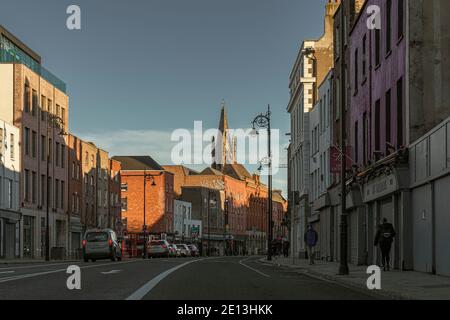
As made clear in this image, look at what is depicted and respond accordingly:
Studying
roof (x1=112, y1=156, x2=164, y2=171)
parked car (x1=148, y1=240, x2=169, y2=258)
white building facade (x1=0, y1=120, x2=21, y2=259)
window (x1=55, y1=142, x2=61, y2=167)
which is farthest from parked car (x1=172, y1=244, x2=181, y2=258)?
roof (x1=112, y1=156, x2=164, y2=171)

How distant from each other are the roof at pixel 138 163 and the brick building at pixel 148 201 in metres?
2.08

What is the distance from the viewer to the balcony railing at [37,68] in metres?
66.2

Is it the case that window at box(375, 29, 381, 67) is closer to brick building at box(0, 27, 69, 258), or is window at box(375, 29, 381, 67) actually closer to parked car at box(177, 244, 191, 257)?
brick building at box(0, 27, 69, 258)

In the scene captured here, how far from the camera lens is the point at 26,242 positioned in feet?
209

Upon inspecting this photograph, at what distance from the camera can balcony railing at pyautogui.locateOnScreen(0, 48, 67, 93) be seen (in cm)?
6625

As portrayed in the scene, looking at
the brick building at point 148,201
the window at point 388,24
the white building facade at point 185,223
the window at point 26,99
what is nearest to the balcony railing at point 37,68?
the window at point 26,99

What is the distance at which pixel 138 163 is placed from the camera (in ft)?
407

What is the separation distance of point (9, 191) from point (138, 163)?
64.5m

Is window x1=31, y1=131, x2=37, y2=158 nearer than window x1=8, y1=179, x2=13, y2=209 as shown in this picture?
No

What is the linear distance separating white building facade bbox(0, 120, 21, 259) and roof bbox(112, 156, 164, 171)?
196 feet

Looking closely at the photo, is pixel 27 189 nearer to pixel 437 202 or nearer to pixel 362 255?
pixel 362 255

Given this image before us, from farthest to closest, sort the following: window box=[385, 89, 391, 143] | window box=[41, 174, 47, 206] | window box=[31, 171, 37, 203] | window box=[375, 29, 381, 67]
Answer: window box=[41, 174, 47, 206] → window box=[31, 171, 37, 203] → window box=[375, 29, 381, 67] → window box=[385, 89, 391, 143]

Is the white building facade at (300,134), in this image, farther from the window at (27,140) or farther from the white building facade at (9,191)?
the window at (27,140)
